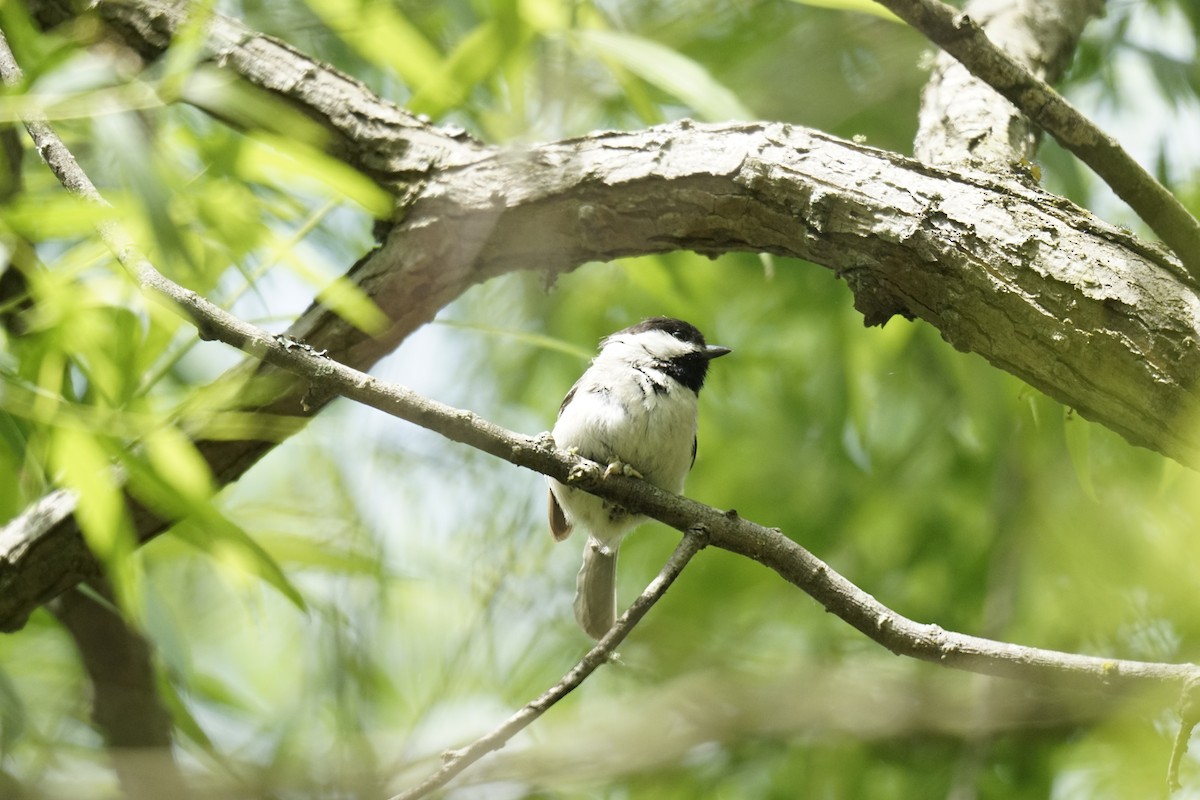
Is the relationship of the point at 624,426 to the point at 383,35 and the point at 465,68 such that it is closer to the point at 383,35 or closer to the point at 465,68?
the point at 465,68

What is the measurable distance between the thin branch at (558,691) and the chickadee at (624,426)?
38.1 inches

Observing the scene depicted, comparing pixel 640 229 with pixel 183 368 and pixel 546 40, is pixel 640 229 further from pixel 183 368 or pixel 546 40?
pixel 183 368

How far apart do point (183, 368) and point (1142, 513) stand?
3090 mm

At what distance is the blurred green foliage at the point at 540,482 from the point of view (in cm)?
247

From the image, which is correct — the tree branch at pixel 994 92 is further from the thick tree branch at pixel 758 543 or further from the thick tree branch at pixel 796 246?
the thick tree branch at pixel 758 543

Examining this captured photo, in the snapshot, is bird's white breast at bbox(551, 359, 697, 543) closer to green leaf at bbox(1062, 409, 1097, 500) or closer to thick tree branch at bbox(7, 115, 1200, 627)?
thick tree branch at bbox(7, 115, 1200, 627)

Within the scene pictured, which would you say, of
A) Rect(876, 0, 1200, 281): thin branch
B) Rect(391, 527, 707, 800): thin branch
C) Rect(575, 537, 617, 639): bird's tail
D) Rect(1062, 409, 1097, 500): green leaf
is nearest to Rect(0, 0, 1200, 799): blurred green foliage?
Rect(1062, 409, 1097, 500): green leaf

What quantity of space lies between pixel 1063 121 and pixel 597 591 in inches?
76.7

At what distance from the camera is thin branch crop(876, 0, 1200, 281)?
6.54 ft

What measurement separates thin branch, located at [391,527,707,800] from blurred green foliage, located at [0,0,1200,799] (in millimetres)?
739

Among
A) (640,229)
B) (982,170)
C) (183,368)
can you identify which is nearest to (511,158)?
(640,229)

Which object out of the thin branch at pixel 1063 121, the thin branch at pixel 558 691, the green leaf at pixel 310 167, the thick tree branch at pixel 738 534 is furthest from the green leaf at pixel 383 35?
the thin branch at pixel 558 691

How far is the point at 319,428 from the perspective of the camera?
3.59m

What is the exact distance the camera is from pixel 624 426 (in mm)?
3033
